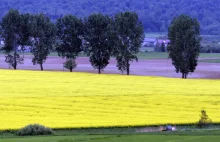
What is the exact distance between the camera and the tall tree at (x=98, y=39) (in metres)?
75.1

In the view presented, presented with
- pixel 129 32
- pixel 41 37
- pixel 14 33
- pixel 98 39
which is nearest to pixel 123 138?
pixel 129 32

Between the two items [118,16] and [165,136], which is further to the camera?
[118,16]

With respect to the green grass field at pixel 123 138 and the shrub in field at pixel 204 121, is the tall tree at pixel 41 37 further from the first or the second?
the green grass field at pixel 123 138

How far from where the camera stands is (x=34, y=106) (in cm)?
3422

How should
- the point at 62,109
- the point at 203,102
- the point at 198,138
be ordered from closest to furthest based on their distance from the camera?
1. the point at 198,138
2. the point at 62,109
3. the point at 203,102

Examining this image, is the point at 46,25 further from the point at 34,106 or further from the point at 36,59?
the point at 34,106

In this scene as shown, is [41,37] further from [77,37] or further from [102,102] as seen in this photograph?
[102,102]

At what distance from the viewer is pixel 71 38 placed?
77375 millimetres

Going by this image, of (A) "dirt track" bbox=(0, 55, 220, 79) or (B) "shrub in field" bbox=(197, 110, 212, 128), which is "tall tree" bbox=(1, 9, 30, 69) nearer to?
(A) "dirt track" bbox=(0, 55, 220, 79)

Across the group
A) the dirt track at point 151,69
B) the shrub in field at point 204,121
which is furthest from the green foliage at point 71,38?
the shrub in field at point 204,121

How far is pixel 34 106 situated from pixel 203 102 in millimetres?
8564

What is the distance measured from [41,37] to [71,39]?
3.13 m

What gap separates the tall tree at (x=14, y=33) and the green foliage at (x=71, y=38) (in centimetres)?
367

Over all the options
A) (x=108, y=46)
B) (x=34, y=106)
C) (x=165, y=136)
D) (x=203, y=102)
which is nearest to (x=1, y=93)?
(x=34, y=106)
